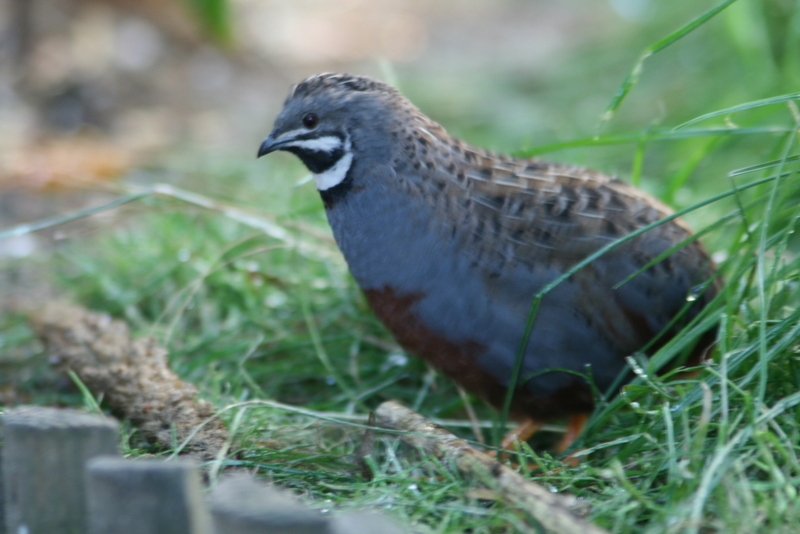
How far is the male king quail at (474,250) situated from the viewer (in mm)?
2824

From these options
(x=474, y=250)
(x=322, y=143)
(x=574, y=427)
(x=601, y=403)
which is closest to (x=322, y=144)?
(x=322, y=143)

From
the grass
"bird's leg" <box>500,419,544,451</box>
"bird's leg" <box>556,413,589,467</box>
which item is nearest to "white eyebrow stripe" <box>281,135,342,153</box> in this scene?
the grass

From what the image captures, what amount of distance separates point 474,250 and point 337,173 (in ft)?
1.83

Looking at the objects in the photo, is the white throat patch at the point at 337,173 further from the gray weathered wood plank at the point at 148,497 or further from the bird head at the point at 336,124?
the gray weathered wood plank at the point at 148,497

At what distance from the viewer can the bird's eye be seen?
→ 2918mm

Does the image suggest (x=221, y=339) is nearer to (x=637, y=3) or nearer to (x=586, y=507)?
(x=586, y=507)

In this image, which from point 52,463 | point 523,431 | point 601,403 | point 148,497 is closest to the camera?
point 148,497

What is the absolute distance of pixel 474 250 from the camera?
2.82m

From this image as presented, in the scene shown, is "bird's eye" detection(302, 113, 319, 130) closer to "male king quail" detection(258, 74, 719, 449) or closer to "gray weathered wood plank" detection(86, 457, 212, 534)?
"male king quail" detection(258, 74, 719, 449)

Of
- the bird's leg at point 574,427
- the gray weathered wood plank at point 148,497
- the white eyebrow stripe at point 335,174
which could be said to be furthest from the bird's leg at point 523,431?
the gray weathered wood plank at point 148,497

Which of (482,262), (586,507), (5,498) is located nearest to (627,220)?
(482,262)

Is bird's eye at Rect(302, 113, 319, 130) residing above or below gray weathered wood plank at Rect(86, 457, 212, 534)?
above

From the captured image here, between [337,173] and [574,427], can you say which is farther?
[574,427]

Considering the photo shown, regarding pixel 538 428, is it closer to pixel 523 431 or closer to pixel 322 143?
pixel 523 431
